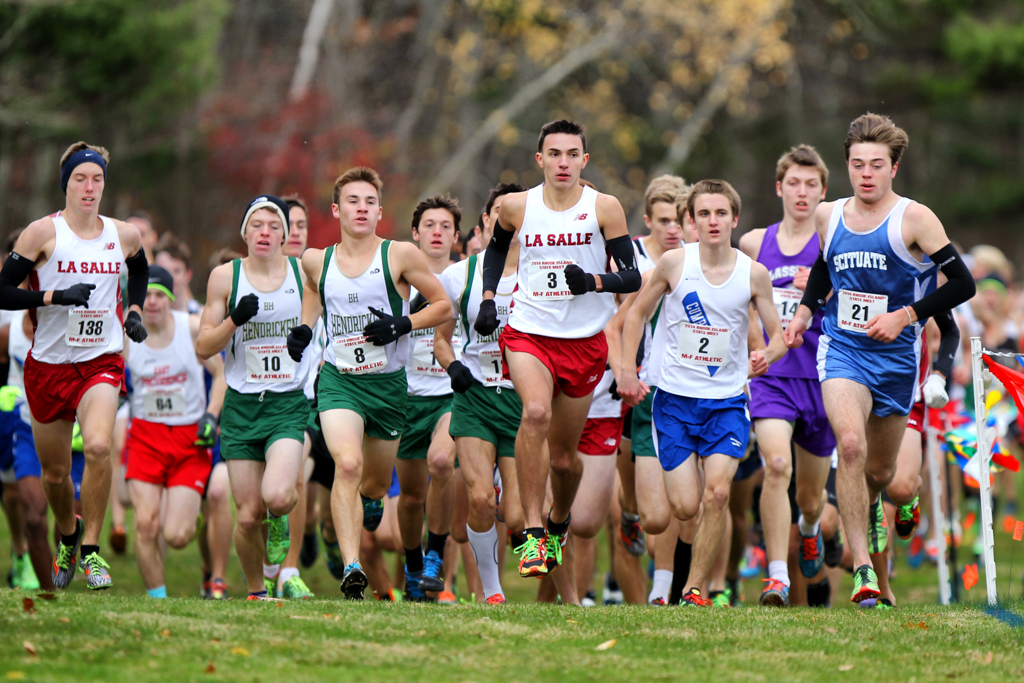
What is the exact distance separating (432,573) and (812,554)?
9.03 ft

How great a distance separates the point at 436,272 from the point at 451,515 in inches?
70.2

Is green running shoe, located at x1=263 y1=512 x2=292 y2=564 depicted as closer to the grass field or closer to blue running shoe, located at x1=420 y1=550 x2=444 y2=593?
blue running shoe, located at x1=420 y1=550 x2=444 y2=593

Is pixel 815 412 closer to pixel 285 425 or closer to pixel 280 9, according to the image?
pixel 285 425

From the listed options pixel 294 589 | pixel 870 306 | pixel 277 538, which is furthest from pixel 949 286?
pixel 294 589

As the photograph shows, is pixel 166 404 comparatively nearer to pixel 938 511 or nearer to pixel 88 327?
pixel 88 327

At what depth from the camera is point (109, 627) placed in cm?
559

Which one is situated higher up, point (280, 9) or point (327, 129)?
point (280, 9)

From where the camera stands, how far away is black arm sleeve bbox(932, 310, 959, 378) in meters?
7.75

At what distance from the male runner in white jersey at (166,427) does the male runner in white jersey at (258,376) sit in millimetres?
943

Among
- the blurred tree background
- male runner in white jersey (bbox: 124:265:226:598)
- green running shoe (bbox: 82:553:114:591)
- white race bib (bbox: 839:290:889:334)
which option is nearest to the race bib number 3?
male runner in white jersey (bbox: 124:265:226:598)

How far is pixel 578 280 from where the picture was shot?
6.99 metres

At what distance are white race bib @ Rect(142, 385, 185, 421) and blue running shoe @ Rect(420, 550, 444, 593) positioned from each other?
2.28 m

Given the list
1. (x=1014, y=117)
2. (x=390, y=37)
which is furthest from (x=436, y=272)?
(x=1014, y=117)

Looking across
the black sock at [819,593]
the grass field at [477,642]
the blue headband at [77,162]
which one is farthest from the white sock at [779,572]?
the blue headband at [77,162]
